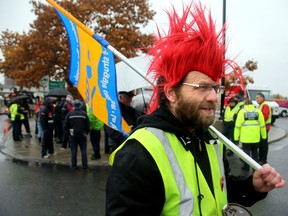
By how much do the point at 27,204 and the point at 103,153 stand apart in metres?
4.59

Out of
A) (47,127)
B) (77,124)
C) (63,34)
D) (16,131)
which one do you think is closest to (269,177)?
(77,124)

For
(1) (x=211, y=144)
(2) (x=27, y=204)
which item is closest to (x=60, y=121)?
(2) (x=27, y=204)

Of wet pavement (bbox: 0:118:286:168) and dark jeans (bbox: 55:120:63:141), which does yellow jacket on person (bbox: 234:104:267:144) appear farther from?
dark jeans (bbox: 55:120:63:141)

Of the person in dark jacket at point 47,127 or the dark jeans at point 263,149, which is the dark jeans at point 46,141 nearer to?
the person in dark jacket at point 47,127

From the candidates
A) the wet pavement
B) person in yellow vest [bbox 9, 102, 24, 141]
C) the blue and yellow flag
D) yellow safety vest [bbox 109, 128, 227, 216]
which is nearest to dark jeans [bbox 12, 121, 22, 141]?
person in yellow vest [bbox 9, 102, 24, 141]

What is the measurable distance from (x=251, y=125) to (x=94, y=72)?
15.8 ft

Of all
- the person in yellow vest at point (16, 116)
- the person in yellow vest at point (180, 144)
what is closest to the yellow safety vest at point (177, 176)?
the person in yellow vest at point (180, 144)

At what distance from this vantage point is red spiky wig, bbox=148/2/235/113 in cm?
158

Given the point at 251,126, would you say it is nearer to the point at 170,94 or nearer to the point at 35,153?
the point at 170,94

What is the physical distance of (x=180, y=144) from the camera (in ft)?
5.05

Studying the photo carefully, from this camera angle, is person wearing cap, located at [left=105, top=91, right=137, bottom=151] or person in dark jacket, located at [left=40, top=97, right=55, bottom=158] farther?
person in dark jacket, located at [left=40, top=97, right=55, bottom=158]

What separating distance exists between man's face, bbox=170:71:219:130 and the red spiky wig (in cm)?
4

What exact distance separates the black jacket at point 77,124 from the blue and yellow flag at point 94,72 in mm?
4180

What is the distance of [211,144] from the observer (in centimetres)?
180
